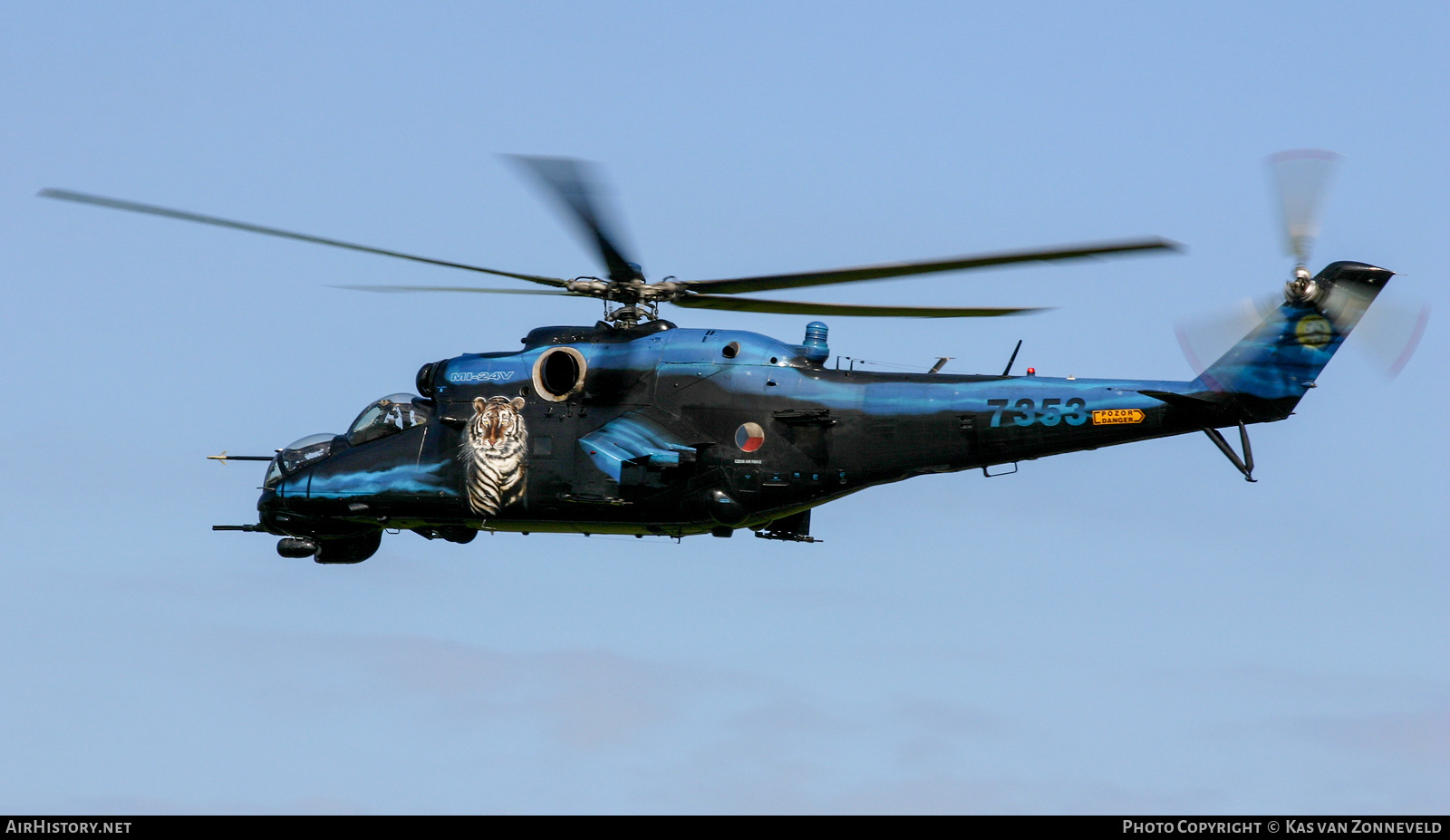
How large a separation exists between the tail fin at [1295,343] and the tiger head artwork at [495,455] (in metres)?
12.0

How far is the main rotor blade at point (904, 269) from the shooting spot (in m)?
25.7

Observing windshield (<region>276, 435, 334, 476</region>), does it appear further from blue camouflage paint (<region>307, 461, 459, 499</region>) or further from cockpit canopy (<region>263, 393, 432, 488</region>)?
blue camouflage paint (<region>307, 461, 459, 499</region>)

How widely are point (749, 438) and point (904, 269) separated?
16.3 ft

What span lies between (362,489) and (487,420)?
2982 mm

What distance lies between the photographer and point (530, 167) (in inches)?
1057

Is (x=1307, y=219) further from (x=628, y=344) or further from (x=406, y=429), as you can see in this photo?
(x=406, y=429)

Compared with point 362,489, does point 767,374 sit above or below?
above

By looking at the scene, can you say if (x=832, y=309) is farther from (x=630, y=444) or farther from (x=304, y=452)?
(x=304, y=452)

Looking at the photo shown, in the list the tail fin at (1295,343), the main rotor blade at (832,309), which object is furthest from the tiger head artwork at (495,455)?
the tail fin at (1295,343)

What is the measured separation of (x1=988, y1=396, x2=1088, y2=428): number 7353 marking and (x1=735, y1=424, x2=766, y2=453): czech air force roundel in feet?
13.2

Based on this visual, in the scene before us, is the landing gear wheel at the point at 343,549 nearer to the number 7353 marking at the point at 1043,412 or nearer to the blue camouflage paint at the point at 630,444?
the blue camouflage paint at the point at 630,444

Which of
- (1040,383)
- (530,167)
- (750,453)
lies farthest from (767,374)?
(530,167)

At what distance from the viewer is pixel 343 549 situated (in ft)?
119
